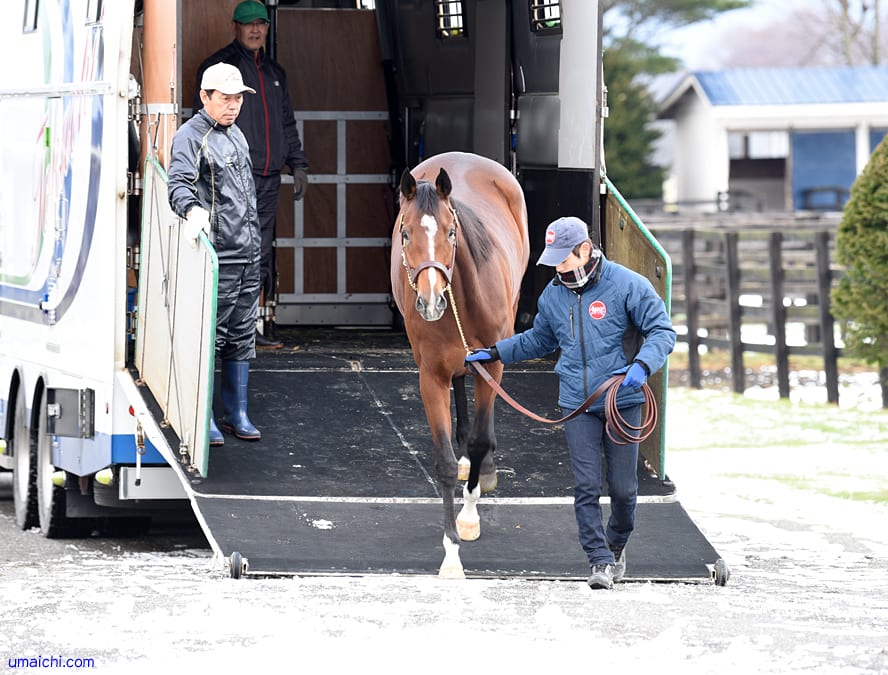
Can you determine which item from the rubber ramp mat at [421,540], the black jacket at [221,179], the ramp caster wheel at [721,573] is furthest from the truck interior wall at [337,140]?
the ramp caster wheel at [721,573]

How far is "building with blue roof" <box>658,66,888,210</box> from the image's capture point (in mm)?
52375

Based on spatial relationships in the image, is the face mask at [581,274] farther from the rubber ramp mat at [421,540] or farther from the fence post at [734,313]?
the fence post at [734,313]

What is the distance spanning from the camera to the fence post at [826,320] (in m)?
17.6

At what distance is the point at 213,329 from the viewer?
8.08 metres

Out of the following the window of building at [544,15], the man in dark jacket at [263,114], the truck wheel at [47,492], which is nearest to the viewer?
the truck wheel at [47,492]

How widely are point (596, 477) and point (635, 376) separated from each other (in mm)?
525

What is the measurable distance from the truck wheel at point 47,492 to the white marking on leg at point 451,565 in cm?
285

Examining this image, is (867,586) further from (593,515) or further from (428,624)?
(428,624)

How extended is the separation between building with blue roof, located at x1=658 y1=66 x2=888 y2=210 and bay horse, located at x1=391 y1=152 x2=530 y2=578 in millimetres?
40916

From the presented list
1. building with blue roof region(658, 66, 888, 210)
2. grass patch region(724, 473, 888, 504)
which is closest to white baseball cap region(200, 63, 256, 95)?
grass patch region(724, 473, 888, 504)

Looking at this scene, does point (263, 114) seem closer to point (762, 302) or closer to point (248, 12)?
point (248, 12)

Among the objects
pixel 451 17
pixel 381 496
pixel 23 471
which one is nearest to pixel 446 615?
pixel 381 496

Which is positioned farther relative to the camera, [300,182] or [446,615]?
[300,182]

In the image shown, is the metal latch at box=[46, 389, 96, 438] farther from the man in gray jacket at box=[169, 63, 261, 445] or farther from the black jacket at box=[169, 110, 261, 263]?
the black jacket at box=[169, 110, 261, 263]
